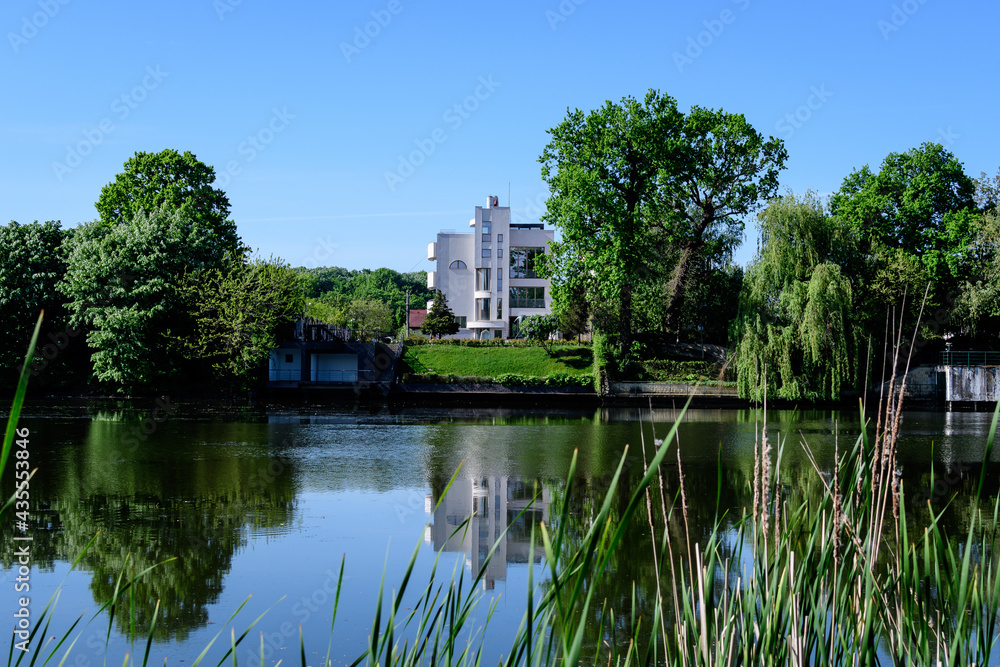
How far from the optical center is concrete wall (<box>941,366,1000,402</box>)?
110 ft

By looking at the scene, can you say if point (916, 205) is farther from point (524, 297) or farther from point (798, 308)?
point (524, 297)

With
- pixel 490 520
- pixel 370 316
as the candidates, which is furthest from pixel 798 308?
pixel 370 316

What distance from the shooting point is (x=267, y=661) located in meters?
5.73

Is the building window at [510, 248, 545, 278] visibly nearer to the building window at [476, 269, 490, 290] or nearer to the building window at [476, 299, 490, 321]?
the building window at [476, 269, 490, 290]

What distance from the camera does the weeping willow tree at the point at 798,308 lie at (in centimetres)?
3169

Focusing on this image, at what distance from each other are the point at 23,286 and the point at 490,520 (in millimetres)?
29426

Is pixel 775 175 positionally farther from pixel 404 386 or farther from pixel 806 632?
pixel 806 632

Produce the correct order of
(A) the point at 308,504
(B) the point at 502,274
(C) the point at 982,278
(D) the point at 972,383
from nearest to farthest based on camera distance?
(A) the point at 308,504, (D) the point at 972,383, (C) the point at 982,278, (B) the point at 502,274

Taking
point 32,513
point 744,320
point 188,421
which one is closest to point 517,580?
point 32,513

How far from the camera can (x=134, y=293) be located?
106 ft

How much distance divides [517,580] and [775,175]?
1345 inches

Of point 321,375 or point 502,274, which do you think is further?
point 502,274

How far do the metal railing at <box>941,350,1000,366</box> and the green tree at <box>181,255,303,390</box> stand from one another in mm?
26475

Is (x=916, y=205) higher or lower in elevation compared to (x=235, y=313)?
higher
